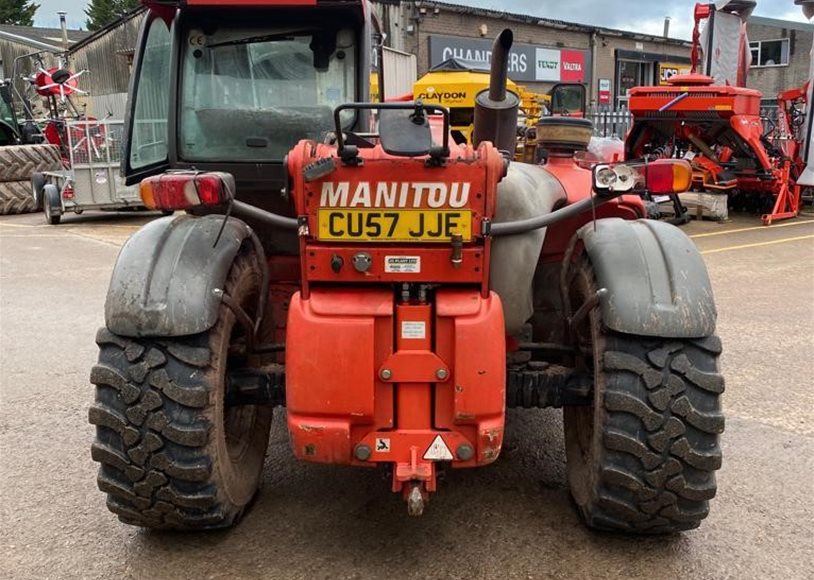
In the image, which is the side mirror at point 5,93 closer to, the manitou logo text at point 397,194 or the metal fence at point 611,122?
the metal fence at point 611,122

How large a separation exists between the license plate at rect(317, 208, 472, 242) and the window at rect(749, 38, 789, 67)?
1505 inches

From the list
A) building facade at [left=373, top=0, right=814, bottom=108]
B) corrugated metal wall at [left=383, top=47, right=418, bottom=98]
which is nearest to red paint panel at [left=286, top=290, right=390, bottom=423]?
corrugated metal wall at [left=383, top=47, right=418, bottom=98]

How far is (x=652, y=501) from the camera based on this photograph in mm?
2648

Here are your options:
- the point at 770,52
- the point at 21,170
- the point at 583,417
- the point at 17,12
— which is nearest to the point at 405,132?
the point at 583,417

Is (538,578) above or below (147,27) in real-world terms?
below

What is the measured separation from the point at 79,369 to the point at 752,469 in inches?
166

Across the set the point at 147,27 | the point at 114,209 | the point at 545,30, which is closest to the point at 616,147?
the point at 147,27

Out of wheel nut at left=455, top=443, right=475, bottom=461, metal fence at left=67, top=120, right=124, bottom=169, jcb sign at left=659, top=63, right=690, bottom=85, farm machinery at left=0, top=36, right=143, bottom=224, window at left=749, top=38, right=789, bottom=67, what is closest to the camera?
wheel nut at left=455, top=443, right=475, bottom=461

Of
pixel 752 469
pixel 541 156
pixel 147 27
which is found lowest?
pixel 752 469

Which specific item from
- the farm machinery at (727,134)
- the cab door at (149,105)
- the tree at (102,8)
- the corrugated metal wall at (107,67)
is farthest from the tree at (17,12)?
the cab door at (149,105)

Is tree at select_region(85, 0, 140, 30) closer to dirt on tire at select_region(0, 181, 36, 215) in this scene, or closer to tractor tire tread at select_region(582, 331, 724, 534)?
dirt on tire at select_region(0, 181, 36, 215)

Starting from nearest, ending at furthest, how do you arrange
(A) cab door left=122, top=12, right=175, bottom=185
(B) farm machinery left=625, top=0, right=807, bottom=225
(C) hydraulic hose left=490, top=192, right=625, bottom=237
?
(C) hydraulic hose left=490, top=192, right=625, bottom=237, (A) cab door left=122, top=12, right=175, bottom=185, (B) farm machinery left=625, top=0, right=807, bottom=225

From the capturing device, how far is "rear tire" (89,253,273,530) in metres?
2.62

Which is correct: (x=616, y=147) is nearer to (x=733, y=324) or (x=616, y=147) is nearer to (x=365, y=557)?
(x=733, y=324)
